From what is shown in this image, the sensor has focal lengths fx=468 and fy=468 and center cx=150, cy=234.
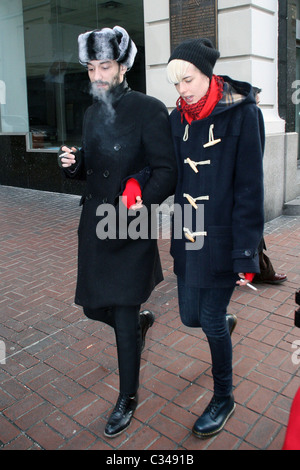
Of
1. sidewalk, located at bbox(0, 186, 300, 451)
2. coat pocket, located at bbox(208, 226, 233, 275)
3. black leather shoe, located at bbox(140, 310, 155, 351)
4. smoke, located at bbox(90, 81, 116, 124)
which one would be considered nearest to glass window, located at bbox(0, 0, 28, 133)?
sidewalk, located at bbox(0, 186, 300, 451)

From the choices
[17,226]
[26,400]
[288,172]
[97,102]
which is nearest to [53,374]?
[26,400]

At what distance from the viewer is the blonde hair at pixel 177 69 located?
2.16 m

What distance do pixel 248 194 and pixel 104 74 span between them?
935 millimetres

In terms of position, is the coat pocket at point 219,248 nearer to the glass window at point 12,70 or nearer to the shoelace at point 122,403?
the shoelace at point 122,403

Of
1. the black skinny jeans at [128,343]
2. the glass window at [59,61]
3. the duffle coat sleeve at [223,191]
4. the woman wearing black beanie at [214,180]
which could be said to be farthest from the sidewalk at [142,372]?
the glass window at [59,61]

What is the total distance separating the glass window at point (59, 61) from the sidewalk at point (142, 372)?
18.0ft

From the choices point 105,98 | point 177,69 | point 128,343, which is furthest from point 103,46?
point 128,343

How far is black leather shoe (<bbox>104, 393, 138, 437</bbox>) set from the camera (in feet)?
8.19

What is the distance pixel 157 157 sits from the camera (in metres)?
2.36

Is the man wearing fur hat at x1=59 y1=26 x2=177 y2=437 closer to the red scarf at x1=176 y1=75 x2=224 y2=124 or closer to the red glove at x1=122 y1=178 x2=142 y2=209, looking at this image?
the red glove at x1=122 y1=178 x2=142 y2=209

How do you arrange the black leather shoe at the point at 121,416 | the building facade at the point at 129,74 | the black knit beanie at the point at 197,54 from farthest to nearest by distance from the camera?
the building facade at the point at 129,74, the black leather shoe at the point at 121,416, the black knit beanie at the point at 197,54

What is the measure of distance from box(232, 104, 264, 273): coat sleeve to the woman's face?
23cm

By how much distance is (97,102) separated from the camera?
2504mm

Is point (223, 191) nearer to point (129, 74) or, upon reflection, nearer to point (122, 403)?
point (122, 403)
